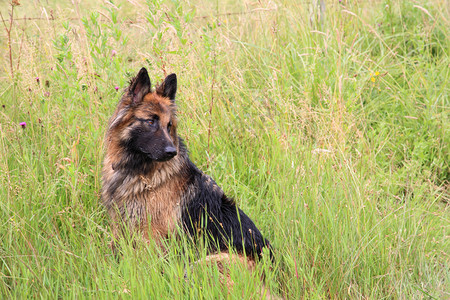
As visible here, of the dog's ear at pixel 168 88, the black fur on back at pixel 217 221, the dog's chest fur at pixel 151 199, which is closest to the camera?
the black fur on back at pixel 217 221

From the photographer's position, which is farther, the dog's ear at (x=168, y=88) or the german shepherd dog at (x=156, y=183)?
the dog's ear at (x=168, y=88)

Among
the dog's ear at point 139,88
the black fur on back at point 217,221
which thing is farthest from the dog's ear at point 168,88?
the black fur on back at point 217,221

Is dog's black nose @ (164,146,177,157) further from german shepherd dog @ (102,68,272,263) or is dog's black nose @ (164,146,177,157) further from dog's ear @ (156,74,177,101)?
dog's ear @ (156,74,177,101)

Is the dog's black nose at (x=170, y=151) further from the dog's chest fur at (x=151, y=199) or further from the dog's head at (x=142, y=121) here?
the dog's chest fur at (x=151, y=199)

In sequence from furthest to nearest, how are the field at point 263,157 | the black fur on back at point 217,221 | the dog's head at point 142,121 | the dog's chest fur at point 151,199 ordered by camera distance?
the dog's head at point 142,121
the dog's chest fur at point 151,199
the black fur on back at point 217,221
the field at point 263,157

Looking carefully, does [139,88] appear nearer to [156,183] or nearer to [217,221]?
[156,183]

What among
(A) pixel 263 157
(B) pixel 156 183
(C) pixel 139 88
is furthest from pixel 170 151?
(A) pixel 263 157

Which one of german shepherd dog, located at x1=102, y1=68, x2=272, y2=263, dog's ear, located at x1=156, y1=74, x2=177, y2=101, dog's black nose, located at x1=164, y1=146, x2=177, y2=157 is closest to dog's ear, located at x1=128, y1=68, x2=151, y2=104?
german shepherd dog, located at x1=102, y1=68, x2=272, y2=263

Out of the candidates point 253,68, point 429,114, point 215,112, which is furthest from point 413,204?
point 253,68

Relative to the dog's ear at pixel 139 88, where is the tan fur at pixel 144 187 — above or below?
below

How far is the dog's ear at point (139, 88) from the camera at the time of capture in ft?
11.2

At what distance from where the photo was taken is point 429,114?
497 centimetres

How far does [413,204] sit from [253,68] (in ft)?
8.48

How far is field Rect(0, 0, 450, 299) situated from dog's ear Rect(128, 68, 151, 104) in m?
0.60
